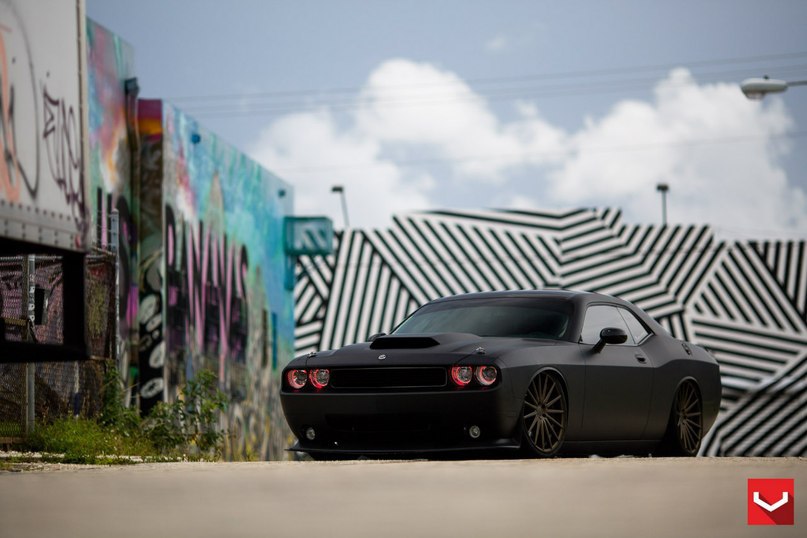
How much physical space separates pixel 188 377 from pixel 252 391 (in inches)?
211

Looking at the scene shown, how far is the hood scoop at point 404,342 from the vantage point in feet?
32.2

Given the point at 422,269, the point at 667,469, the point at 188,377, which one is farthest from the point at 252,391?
the point at 667,469

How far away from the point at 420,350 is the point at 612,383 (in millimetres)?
1633

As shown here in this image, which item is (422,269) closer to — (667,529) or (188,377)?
(188,377)

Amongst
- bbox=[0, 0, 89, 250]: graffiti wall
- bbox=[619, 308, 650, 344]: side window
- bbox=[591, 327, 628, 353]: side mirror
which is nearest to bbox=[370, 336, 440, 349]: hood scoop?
bbox=[591, 327, 628, 353]: side mirror

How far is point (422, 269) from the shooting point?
46.5 metres

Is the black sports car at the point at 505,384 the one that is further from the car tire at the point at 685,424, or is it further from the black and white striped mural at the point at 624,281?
the black and white striped mural at the point at 624,281

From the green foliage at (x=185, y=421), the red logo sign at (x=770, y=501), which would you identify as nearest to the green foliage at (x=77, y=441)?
the green foliage at (x=185, y=421)

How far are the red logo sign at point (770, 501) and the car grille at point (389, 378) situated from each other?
11.1 ft

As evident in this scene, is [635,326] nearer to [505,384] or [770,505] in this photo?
[505,384]

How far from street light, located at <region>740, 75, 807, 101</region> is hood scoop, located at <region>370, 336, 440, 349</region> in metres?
16.5

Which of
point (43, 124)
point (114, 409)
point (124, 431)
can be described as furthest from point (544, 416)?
point (114, 409)

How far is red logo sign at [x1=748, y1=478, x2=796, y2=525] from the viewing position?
5.08 m

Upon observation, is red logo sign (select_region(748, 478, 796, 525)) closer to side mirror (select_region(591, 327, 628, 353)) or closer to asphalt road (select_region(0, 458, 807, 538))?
asphalt road (select_region(0, 458, 807, 538))
